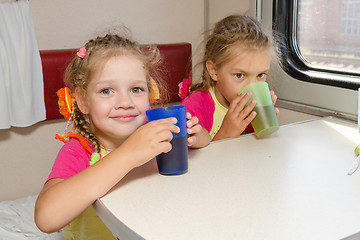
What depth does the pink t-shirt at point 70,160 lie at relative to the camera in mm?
1134

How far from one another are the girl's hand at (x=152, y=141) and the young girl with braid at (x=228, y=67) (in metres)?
0.51

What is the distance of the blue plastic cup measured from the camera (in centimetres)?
98

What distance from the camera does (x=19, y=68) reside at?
1.88 meters

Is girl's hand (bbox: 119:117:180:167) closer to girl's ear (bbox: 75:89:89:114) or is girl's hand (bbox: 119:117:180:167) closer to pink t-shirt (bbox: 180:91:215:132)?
girl's ear (bbox: 75:89:89:114)

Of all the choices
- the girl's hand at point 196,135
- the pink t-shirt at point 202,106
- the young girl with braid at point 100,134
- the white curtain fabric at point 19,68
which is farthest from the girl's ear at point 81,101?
the white curtain fabric at point 19,68

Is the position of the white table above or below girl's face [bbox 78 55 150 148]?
below

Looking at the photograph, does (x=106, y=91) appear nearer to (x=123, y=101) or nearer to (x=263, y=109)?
(x=123, y=101)

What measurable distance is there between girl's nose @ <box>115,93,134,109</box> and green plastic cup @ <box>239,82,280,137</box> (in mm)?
389

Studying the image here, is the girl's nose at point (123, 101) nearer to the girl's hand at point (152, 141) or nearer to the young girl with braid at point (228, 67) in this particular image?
the girl's hand at point (152, 141)

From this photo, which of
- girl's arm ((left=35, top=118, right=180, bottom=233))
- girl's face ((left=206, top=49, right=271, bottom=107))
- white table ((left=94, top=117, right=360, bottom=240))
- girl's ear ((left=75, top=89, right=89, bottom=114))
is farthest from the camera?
girl's face ((left=206, top=49, right=271, bottom=107))

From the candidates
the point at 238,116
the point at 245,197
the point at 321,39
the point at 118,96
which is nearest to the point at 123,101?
the point at 118,96

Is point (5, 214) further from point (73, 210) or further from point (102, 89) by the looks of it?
point (73, 210)

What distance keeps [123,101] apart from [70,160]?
0.84ft

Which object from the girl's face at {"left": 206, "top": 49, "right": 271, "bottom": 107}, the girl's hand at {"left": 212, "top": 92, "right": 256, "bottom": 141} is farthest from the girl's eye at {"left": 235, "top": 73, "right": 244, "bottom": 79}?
the girl's hand at {"left": 212, "top": 92, "right": 256, "bottom": 141}
